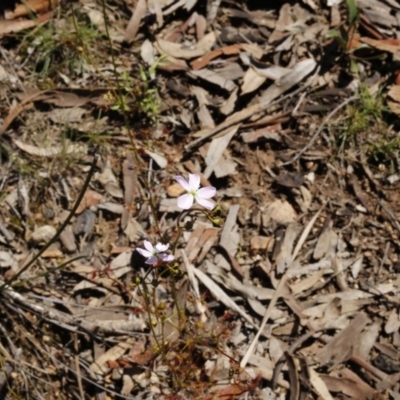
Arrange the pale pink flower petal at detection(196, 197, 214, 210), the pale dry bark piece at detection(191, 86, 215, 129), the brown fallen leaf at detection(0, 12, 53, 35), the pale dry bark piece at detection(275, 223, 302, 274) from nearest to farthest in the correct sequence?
the pale pink flower petal at detection(196, 197, 214, 210) → the pale dry bark piece at detection(275, 223, 302, 274) → the pale dry bark piece at detection(191, 86, 215, 129) → the brown fallen leaf at detection(0, 12, 53, 35)

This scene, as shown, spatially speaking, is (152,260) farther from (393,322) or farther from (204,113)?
(393,322)

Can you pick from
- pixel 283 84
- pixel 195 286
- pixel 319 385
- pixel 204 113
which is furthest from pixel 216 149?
pixel 319 385

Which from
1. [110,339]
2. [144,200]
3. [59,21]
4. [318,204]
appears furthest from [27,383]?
[59,21]

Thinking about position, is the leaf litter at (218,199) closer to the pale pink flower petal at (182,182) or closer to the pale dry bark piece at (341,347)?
the pale dry bark piece at (341,347)

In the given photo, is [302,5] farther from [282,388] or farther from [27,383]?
[27,383]

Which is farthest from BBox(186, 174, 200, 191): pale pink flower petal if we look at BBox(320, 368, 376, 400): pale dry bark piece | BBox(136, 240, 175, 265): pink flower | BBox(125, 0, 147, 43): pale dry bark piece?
BBox(125, 0, 147, 43): pale dry bark piece

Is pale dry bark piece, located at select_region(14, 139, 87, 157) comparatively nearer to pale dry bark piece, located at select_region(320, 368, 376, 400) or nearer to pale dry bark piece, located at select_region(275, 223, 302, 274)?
pale dry bark piece, located at select_region(275, 223, 302, 274)
